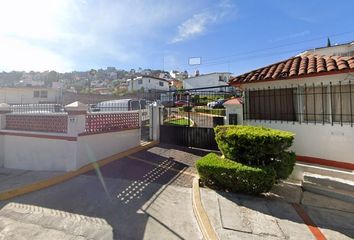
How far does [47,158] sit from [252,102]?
24.1ft

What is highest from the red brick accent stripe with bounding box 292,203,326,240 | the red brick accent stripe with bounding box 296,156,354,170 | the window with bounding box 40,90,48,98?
the window with bounding box 40,90,48,98

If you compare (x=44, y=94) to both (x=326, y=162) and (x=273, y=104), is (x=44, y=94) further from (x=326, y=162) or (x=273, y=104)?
(x=326, y=162)

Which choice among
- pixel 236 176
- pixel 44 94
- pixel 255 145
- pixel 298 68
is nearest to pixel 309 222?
pixel 236 176

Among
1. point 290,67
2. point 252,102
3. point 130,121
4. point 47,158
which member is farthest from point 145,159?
point 290,67

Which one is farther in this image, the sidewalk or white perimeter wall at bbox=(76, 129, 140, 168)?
white perimeter wall at bbox=(76, 129, 140, 168)

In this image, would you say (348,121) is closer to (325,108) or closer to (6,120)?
(325,108)

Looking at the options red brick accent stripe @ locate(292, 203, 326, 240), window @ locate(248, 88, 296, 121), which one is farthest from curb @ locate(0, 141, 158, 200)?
red brick accent stripe @ locate(292, 203, 326, 240)

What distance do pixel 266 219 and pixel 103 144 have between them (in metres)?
6.26

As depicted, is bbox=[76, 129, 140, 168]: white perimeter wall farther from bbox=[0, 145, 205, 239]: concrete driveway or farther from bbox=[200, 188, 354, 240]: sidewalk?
bbox=[200, 188, 354, 240]: sidewalk

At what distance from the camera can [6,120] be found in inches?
352

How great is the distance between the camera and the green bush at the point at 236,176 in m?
4.83

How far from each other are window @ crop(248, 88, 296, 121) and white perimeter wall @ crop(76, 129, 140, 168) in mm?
5401

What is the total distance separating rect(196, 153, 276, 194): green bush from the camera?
4.83 m

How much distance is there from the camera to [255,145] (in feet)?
16.6
